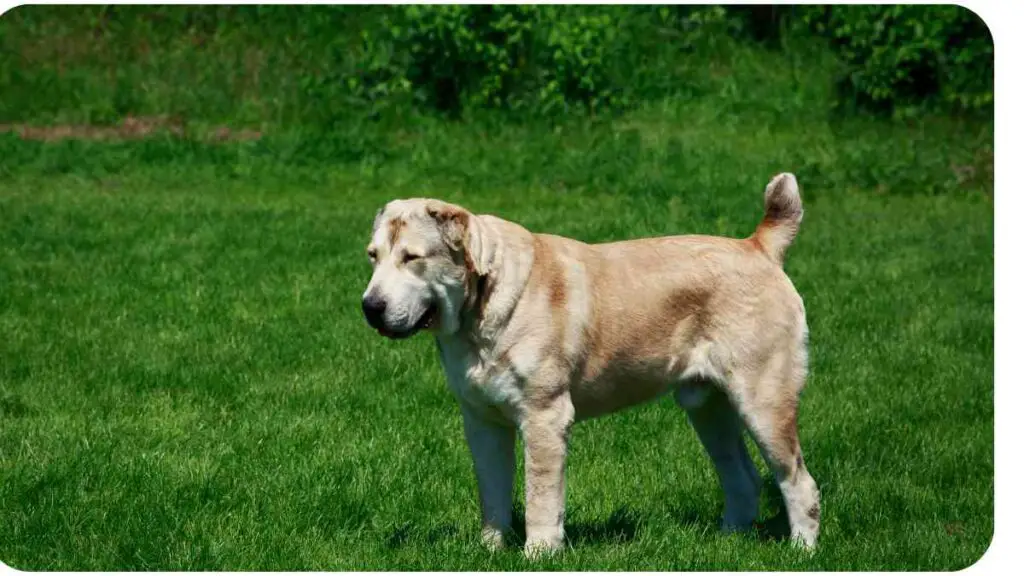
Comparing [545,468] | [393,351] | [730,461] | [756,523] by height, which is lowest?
[393,351]

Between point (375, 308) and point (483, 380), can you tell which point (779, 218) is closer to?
point (483, 380)

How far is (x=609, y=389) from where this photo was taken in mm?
5605

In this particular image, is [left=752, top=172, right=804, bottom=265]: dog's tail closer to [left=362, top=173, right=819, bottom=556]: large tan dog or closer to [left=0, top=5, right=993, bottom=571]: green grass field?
[left=362, top=173, right=819, bottom=556]: large tan dog

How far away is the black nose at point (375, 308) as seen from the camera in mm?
4941

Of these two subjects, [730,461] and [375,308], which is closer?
[375,308]

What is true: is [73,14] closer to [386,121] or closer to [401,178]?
[386,121]

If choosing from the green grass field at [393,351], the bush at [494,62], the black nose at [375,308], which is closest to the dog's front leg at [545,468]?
the green grass field at [393,351]

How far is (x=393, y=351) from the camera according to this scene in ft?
28.3

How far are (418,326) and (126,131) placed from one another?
11752 mm

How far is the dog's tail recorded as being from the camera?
235 inches

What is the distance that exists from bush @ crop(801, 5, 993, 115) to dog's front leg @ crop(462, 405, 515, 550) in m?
12.2

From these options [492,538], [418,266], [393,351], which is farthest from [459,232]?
[393,351]

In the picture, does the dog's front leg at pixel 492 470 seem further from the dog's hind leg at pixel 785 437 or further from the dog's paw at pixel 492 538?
the dog's hind leg at pixel 785 437

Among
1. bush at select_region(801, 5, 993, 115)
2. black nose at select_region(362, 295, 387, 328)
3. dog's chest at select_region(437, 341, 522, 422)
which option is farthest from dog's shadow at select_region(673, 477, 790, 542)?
bush at select_region(801, 5, 993, 115)
